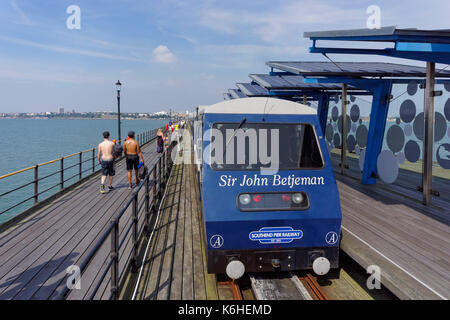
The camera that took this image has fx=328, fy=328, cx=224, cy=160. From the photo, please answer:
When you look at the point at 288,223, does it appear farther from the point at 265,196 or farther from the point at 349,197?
the point at 349,197

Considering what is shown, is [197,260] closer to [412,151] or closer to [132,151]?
[132,151]

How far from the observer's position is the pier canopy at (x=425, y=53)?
21.8 feet

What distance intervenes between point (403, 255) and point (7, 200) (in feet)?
108

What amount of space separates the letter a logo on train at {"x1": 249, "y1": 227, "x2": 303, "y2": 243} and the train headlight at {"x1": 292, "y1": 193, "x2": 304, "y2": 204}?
0.43 meters

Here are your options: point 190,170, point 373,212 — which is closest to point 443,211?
point 373,212

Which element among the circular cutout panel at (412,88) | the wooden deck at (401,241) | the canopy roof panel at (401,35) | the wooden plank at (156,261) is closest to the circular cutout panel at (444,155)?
the circular cutout panel at (412,88)

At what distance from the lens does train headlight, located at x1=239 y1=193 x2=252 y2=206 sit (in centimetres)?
496

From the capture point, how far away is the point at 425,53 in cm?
726

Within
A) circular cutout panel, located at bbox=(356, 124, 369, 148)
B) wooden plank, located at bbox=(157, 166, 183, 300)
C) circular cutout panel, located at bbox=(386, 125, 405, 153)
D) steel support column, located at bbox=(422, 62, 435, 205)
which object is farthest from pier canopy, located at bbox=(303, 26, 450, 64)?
circular cutout panel, located at bbox=(356, 124, 369, 148)

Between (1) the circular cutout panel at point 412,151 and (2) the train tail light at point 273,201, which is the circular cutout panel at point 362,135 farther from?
(2) the train tail light at point 273,201

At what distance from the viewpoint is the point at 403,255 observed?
5309 millimetres

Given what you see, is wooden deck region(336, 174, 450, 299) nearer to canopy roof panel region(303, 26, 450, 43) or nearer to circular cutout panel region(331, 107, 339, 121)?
canopy roof panel region(303, 26, 450, 43)

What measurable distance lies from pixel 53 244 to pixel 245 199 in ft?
13.5
